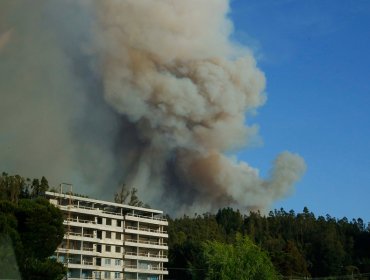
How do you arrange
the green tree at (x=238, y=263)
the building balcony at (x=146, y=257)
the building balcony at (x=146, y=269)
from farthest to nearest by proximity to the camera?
the building balcony at (x=146, y=257) → the building balcony at (x=146, y=269) → the green tree at (x=238, y=263)

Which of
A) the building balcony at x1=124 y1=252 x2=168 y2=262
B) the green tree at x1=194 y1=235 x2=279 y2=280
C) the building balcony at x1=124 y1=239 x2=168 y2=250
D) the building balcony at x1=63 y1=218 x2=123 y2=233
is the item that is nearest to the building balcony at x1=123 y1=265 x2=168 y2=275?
the building balcony at x1=124 y1=252 x2=168 y2=262

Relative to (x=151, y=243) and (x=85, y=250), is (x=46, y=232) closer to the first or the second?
(x=85, y=250)

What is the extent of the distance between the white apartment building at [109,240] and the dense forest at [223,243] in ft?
12.7

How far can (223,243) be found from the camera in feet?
202

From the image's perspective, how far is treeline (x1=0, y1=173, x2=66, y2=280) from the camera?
143 ft

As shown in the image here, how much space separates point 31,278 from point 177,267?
37.4m

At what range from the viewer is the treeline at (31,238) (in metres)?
43.6

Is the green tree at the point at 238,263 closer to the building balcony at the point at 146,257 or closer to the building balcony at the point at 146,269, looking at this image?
the building balcony at the point at 146,269

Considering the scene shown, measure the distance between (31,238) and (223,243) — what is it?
21166 mm

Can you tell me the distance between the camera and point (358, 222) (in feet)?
386

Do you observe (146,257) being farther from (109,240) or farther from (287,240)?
(287,240)

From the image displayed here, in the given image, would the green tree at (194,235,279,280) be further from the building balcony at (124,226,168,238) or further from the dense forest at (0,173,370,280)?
the building balcony at (124,226,168,238)

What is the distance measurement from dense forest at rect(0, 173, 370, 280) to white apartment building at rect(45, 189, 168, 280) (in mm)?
3866

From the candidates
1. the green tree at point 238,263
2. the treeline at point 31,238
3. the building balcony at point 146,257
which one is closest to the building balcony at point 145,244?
the building balcony at point 146,257
